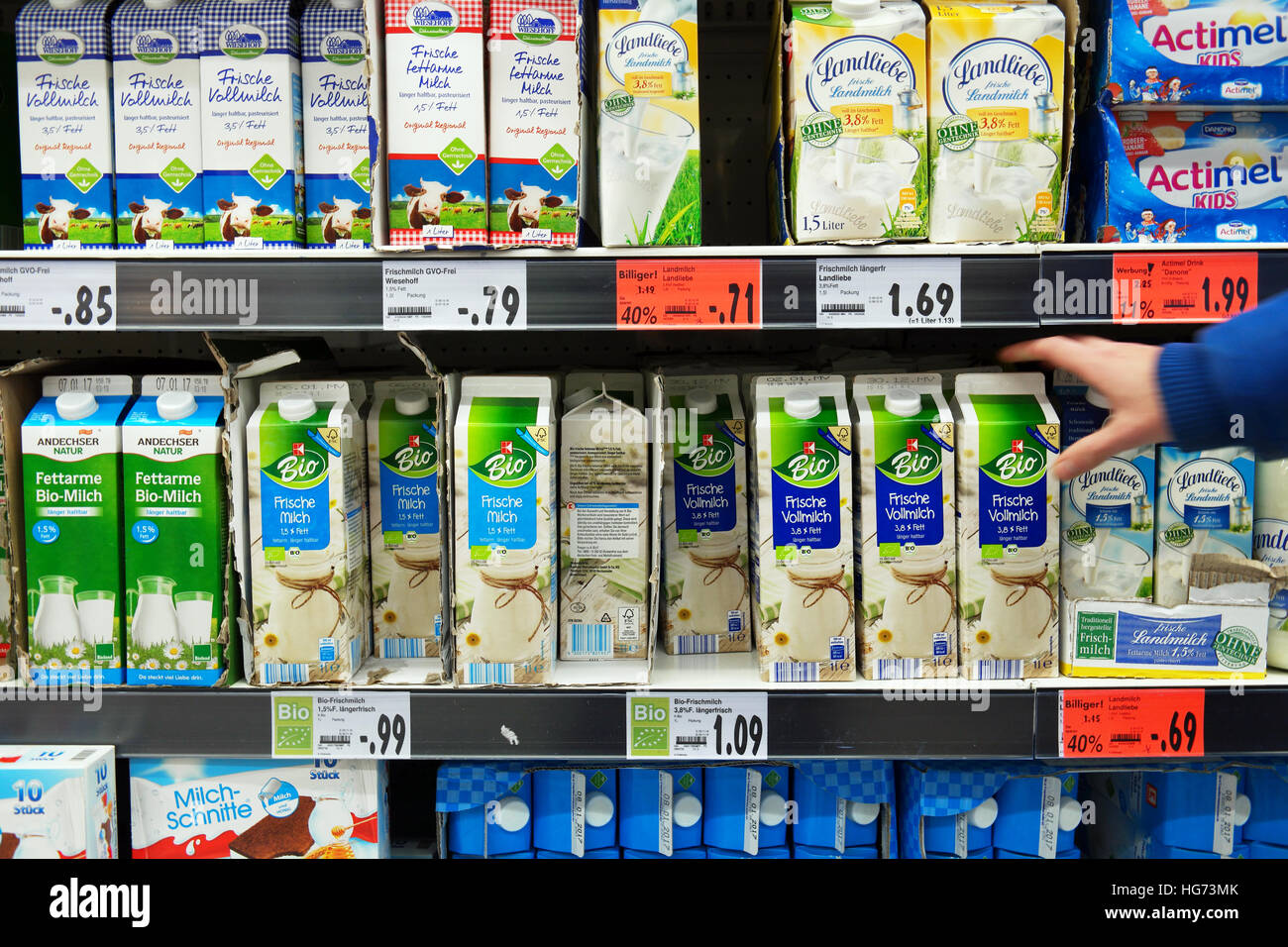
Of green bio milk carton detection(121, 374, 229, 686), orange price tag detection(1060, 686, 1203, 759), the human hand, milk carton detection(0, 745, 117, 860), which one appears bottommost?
milk carton detection(0, 745, 117, 860)

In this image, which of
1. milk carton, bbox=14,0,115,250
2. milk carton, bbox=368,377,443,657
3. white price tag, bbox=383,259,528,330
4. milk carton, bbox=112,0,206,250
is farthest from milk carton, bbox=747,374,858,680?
milk carton, bbox=14,0,115,250

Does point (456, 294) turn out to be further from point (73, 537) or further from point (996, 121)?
point (996, 121)

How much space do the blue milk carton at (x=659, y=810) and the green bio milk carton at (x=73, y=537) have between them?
0.75 meters

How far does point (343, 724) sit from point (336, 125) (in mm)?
836

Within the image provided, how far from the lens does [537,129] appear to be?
1280 millimetres

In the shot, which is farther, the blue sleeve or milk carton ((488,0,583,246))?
milk carton ((488,0,583,246))

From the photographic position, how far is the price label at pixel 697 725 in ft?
4.33

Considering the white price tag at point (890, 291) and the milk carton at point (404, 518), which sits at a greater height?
the white price tag at point (890, 291)

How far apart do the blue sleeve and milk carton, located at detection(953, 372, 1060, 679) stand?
0.52 meters

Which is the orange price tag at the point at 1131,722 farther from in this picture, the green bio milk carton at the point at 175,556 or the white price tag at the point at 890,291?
the green bio milk carton at the point at 175,556

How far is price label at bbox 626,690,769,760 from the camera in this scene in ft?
4.33

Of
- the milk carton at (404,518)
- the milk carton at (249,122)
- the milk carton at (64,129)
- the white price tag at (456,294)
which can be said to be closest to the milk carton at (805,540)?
the white price tag at (456,294)

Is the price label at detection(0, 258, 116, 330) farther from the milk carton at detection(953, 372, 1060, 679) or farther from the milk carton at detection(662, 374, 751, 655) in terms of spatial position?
the milk carton at detection(953, 372, 1060, 679)

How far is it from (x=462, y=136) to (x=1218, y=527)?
1.19 m
